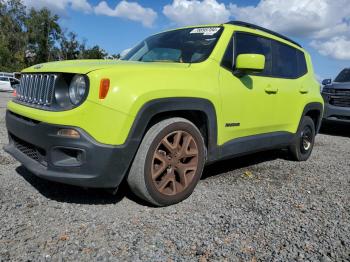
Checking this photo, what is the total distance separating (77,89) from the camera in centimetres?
316

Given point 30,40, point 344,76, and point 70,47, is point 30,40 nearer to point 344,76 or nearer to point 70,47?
point 70,47

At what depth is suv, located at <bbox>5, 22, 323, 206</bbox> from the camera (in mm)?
3064

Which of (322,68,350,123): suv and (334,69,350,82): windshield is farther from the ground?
(334,69,350,82): windshield

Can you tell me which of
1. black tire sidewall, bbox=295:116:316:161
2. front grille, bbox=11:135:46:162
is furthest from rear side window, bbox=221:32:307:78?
front grille, bbox=11:135:46:162

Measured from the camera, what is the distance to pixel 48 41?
2498 inches

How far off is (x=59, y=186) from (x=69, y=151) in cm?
102

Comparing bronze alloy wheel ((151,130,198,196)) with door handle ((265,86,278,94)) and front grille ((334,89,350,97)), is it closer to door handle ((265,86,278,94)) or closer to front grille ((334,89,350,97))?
door handle ((265,86,278,94))

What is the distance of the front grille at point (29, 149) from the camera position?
333cm

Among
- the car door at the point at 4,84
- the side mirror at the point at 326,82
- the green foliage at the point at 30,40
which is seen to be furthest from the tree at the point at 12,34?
the side mirror at the point at 326,82

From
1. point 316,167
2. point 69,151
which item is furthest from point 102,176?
point 316,167

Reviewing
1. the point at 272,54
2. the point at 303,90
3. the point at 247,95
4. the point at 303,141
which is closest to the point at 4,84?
the point at 303,141

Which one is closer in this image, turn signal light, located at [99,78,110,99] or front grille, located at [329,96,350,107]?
turn signal light, located at [99,78,110,99]

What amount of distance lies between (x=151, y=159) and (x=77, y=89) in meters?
0.85

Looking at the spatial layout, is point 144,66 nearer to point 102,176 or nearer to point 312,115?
point 102,176
